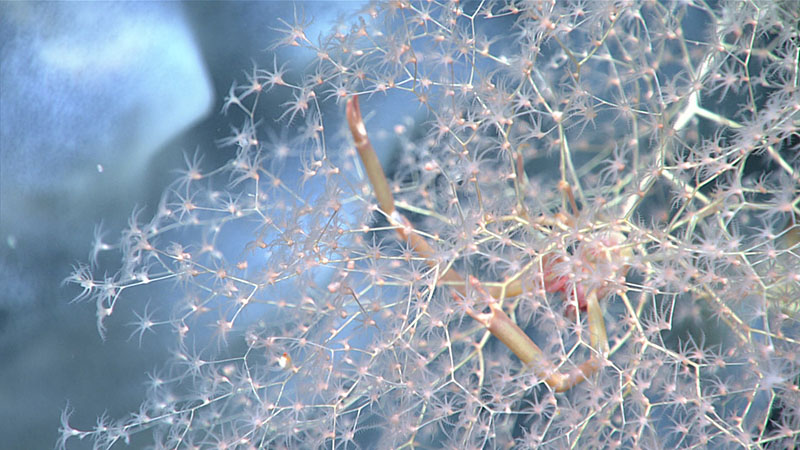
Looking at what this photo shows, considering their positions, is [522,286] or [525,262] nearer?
[522,286]

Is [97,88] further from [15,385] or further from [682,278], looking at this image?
[682,278]

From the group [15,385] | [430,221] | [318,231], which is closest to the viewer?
[318,231]

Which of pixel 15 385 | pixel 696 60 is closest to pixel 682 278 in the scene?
pixel 696 60

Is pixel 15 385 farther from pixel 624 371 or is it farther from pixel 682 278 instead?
pixel 682 278

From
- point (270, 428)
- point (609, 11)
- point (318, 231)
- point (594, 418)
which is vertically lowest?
point (594, 418)

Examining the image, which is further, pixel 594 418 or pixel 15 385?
pixel 15 385

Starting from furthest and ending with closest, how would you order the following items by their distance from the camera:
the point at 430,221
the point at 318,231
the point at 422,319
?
1. the point at 430,221
2. the point at 422,319
3. the point at 318,231

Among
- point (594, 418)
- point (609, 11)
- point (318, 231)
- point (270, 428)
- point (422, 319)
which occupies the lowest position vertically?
point (594, 418)

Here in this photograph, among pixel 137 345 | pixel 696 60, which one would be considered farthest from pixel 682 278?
pixel 137 345

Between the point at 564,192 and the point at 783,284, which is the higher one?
the point at 564,192
